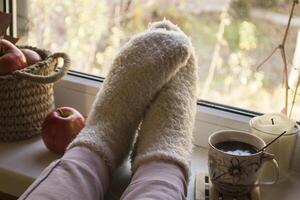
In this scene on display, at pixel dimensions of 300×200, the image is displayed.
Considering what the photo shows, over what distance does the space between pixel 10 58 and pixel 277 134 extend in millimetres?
485

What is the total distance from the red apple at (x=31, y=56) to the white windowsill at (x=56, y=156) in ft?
0.39

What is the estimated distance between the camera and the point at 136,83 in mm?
824

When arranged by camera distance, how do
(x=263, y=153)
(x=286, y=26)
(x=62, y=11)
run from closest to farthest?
1. (x=263, y=153)
2. (x=286, y=26)
3. (x=62, y=11)

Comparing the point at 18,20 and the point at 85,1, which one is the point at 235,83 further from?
the point at 18,20

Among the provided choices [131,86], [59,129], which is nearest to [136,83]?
[131,86]

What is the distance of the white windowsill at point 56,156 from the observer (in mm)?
869

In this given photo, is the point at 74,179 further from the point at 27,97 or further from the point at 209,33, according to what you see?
the point at 209,33

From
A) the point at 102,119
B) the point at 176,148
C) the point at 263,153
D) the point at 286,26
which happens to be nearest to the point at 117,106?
the point at 102,119

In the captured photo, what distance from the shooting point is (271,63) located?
95cm

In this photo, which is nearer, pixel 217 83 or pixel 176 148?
pixel 176 148

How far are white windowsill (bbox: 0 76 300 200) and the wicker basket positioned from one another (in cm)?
3

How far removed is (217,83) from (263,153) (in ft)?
0.97

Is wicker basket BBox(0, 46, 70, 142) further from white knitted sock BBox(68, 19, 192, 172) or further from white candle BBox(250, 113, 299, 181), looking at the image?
white candle BBox(250, 113, 299, 181)

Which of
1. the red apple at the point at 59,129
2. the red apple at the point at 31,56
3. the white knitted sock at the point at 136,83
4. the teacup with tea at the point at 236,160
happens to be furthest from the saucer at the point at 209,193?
the red apple at the point at 31,56
